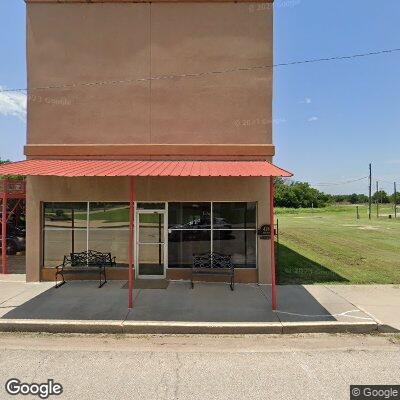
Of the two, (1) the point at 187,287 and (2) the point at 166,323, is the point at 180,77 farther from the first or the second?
(2) the point at 166,323

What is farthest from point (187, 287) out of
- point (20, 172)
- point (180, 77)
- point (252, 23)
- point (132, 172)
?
point (252, 23)

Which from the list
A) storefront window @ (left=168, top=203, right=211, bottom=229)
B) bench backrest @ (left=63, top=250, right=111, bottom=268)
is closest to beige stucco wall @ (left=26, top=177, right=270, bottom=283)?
storefront window @ (left=168, top=203, right=211, bottom=229)

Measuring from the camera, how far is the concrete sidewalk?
7.53 m

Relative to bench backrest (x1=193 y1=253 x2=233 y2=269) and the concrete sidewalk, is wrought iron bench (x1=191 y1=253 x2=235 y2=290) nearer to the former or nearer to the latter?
bench backrest (x1=193 y1=253 x2=233 y2=269)

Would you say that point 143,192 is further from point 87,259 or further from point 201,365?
point 201,365

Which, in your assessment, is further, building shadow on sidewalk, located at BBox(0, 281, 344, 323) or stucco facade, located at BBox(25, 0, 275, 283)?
stucco facade, located at BBox(25, 0, 275, 283)

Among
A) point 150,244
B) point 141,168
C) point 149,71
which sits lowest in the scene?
point 150,244

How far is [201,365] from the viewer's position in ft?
19.6

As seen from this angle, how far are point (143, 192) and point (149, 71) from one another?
3.93 meters

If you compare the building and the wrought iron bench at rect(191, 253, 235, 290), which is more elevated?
the building

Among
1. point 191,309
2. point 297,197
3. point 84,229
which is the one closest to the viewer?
point 191,309

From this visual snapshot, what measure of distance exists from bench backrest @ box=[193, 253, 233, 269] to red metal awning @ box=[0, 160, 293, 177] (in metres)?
3.00

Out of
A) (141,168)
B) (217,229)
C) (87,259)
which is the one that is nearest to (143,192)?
(141,168)

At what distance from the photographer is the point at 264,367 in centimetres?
591
